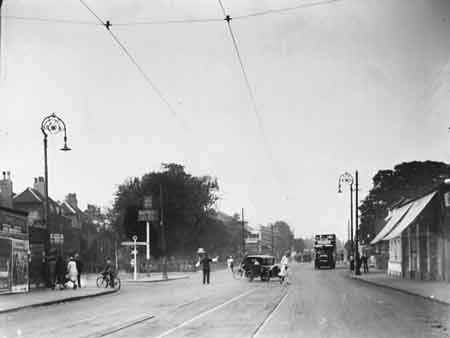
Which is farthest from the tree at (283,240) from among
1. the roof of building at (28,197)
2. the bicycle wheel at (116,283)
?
the bicycle wheel at (116,283)

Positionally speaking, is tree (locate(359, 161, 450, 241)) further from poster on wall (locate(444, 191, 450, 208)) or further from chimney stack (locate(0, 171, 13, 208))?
poster on wall (locate(444, 191, 450, 208))

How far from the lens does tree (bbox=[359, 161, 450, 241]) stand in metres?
84.1

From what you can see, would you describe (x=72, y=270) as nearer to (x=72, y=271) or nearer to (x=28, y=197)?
(x=72, y=271)

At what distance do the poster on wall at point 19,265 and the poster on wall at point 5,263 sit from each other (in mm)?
508

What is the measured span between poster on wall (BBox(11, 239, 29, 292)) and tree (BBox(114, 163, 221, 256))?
47210mm

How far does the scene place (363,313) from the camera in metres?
16.9

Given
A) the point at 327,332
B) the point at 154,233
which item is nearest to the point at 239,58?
the point at 327,332

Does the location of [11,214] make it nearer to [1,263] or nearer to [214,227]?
[1,263]

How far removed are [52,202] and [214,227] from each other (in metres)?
21.1

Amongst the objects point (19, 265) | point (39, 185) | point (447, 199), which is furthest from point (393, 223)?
point (39, 185)

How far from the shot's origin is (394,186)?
90.1 metres

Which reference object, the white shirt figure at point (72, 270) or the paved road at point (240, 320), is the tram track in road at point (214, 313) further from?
the white shirt figure at point (72, 270)

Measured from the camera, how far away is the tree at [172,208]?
7931cm

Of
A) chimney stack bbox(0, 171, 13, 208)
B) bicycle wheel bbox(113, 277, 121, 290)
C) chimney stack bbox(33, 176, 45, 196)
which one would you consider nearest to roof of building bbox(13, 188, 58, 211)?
chimney stack bbox(33, 176, 45, 196)
